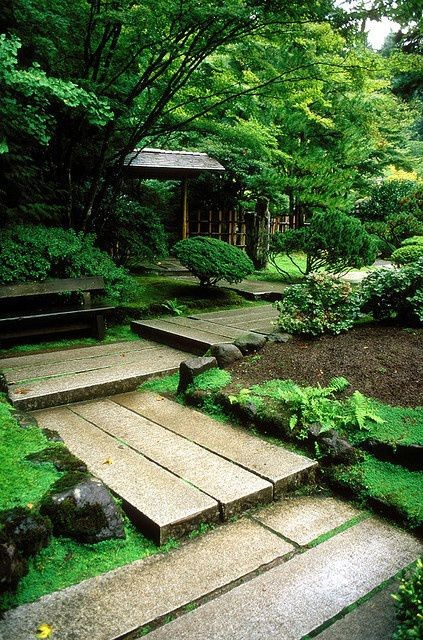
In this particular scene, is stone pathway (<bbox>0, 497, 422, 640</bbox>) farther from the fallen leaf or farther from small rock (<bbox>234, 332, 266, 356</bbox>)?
small rock (<bbox>234, 332, 266, 356</bbox>)

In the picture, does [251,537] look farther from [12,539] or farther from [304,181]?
[304,181]

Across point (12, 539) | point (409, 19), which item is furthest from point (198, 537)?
point (409, 19)

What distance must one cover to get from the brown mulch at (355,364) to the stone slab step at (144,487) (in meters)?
1.52

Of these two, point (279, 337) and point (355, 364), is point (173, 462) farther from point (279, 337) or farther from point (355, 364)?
point (279, 337)

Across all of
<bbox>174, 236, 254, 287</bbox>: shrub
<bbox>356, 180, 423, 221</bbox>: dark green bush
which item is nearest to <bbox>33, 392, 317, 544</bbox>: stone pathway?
<bbox>174, 236, 254, 287</bbox>: shrub

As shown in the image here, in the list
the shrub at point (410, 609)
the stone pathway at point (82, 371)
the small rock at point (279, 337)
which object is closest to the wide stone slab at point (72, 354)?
the stone pathway at point (82, 371)

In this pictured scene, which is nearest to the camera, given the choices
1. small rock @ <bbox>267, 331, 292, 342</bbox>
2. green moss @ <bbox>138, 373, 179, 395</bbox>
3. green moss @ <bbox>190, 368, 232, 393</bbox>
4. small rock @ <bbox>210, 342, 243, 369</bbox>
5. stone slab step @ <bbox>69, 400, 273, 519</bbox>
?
stone slab step @ <bbox>69, 400, 273, 519</bbox>

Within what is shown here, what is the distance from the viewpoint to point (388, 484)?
3.33 meters

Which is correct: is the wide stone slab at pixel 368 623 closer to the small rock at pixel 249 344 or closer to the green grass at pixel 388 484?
the green grass at pixel 388 484

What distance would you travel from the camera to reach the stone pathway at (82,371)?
476 cm

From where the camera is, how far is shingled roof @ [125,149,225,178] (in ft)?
45.6

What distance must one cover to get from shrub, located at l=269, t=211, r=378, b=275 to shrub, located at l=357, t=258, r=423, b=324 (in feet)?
10.1

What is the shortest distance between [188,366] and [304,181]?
29.3 feet

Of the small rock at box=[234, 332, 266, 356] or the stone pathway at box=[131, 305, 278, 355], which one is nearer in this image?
the small rock at box=[234, 332, 266, 356]
